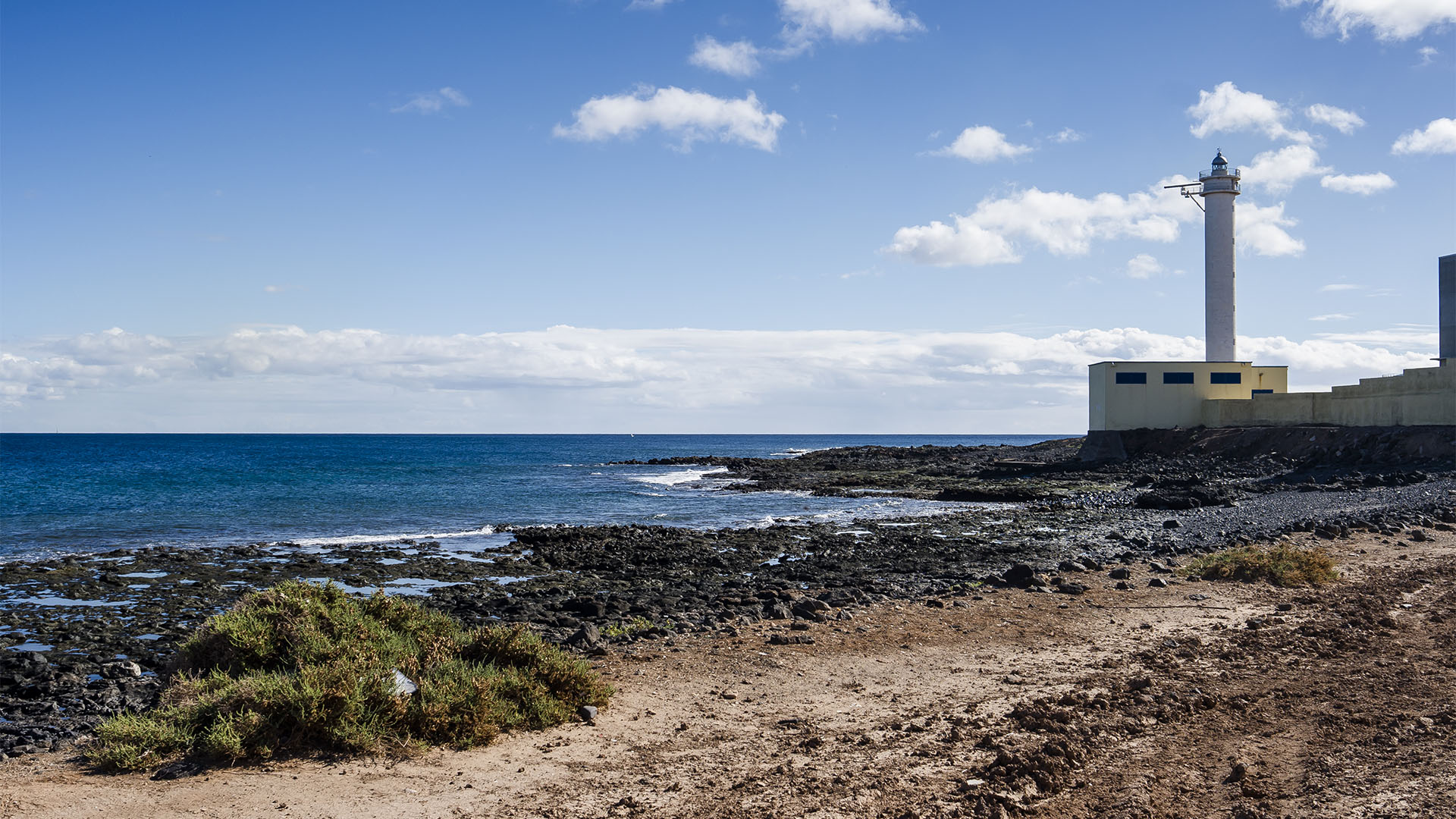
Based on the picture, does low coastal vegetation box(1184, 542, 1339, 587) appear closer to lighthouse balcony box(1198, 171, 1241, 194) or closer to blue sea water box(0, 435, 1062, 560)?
blue sea water box(0, 435, 1062, 560)

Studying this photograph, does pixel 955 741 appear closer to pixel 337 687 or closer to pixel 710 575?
pixel 337 687

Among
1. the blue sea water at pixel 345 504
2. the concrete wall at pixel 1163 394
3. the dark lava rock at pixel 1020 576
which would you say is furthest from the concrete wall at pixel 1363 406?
the dark lava rock at pixel 1020 576

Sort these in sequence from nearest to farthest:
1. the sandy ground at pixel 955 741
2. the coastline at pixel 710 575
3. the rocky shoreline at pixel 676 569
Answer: the sandy ground at pixel 955 741 < the coastline at pixel 710 575 < the rocky shoreline at pixel 676 569

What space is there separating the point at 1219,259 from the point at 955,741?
53.3m

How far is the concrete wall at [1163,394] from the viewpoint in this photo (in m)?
51.2

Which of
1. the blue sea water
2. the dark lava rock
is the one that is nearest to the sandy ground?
the dark lava rock

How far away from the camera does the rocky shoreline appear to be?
37.6 ft

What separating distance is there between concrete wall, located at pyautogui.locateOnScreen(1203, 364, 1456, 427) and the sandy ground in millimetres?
34481

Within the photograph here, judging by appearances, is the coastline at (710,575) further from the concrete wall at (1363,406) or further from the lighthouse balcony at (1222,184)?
the lighthouse balcony at (1222,184)

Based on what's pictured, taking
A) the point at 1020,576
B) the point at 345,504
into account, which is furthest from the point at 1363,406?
the point at 345,504

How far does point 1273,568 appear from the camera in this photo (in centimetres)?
1380

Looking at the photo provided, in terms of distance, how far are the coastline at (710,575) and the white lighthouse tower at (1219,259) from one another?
17.3m

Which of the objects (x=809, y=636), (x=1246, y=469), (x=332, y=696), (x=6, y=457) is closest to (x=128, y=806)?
(x=332, y=696)

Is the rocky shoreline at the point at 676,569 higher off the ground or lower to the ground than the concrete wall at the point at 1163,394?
lower
